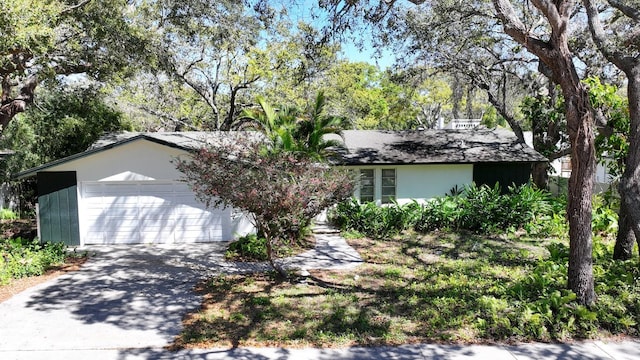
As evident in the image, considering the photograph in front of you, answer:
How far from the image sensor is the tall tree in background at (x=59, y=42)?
7.66 meters

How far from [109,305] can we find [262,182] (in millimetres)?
3405

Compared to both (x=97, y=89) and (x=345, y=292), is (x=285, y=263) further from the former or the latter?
(x=97, y=89)

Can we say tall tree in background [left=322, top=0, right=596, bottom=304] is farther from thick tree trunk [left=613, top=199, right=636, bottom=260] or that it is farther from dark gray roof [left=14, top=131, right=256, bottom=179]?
dark gray roof [left=14, top=131, right=256, bottom=179]

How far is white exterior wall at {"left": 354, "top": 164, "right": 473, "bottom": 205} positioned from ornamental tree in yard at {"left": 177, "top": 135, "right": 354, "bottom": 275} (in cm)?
742

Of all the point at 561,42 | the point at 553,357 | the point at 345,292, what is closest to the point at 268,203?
the point at 345,292

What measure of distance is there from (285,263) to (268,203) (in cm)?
308

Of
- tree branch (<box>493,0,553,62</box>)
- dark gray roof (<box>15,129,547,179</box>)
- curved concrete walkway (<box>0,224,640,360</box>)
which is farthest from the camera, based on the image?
dark gray roof (<box>15,129,547,179</box>)

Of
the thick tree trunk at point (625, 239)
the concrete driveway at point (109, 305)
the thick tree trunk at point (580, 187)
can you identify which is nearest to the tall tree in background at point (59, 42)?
the concrete driveway at point (109, 305)

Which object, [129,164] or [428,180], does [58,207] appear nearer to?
[129,164]

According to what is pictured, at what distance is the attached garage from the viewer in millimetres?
11680

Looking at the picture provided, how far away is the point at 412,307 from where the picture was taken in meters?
6.88

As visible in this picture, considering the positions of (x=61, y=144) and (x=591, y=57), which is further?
(x=61, y=144)

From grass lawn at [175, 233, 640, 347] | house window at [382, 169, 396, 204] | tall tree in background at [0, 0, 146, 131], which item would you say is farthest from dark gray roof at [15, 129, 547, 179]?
grass lawn at [175, 233, 640, 347]

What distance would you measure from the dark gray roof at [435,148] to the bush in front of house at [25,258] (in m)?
8.72
